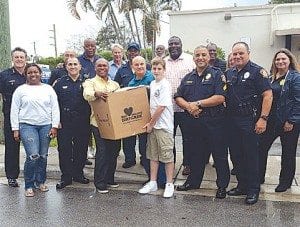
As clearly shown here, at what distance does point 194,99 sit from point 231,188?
4.44ft

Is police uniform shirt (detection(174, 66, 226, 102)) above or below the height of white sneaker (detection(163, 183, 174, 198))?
above

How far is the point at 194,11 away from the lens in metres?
17.0

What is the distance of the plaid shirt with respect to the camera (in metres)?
5.68

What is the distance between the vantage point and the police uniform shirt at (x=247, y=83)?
4691mm

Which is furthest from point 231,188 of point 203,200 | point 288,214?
point 288,214

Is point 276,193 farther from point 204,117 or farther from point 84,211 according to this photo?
point 84,211

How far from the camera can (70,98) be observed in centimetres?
545

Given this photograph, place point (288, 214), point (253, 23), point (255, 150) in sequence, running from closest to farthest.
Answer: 1. point (288, 214)
2. point (255, 150)
3. point (253, 23)

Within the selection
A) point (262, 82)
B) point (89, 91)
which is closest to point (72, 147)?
point (89, 91)

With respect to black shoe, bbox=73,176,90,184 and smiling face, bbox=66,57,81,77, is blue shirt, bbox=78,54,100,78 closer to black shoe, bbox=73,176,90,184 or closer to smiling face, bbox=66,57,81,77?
smiling face, bbox=66,57,81,77

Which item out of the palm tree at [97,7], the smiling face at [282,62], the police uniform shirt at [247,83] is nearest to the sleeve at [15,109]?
the police uniform shirt at [247,83]

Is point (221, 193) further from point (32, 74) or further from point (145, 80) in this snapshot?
point (32, 74)

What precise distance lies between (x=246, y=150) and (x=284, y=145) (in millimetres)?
581

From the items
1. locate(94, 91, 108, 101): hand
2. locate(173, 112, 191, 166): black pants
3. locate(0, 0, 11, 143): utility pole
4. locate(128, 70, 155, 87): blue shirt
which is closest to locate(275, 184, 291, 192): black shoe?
locate(173, 112, 191, 166): black pants
